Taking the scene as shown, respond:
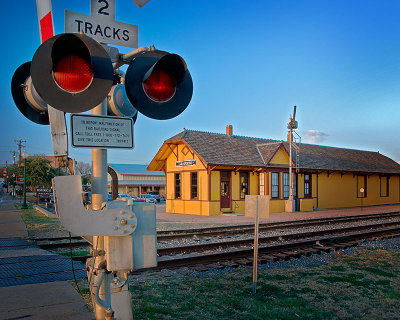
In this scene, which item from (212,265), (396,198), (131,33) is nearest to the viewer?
(131,33)

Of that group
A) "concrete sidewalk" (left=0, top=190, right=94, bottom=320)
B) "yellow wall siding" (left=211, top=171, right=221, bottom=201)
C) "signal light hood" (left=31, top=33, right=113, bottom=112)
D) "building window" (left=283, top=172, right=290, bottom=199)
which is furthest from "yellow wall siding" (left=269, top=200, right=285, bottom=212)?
"signal light hood" (left=31, top=33, right=113, bottom=112)

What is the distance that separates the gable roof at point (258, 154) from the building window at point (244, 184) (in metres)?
1.03

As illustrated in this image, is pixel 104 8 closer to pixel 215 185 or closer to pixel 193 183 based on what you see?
pixel 215 185

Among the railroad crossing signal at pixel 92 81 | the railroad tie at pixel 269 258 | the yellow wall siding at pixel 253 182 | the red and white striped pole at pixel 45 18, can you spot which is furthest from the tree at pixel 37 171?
the red and white striped pole at pixel 45 18

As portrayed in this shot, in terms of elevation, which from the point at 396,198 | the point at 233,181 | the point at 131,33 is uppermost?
the point at 131,33

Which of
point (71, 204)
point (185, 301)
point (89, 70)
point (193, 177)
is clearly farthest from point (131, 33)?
point (193, 177)

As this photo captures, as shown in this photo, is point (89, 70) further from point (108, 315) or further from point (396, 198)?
point (396, 198)

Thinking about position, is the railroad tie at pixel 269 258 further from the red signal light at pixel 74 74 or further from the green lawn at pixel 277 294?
the red signal light at pixel 74 74

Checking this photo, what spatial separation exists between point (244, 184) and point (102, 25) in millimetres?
22945

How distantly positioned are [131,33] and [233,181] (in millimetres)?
21895

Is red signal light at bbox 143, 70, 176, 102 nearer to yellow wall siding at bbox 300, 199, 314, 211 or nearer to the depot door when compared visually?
the depot door

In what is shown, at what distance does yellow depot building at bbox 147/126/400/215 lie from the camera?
23927mm

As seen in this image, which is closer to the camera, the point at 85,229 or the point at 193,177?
the point at 85,229

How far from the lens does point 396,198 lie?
1550 inches
